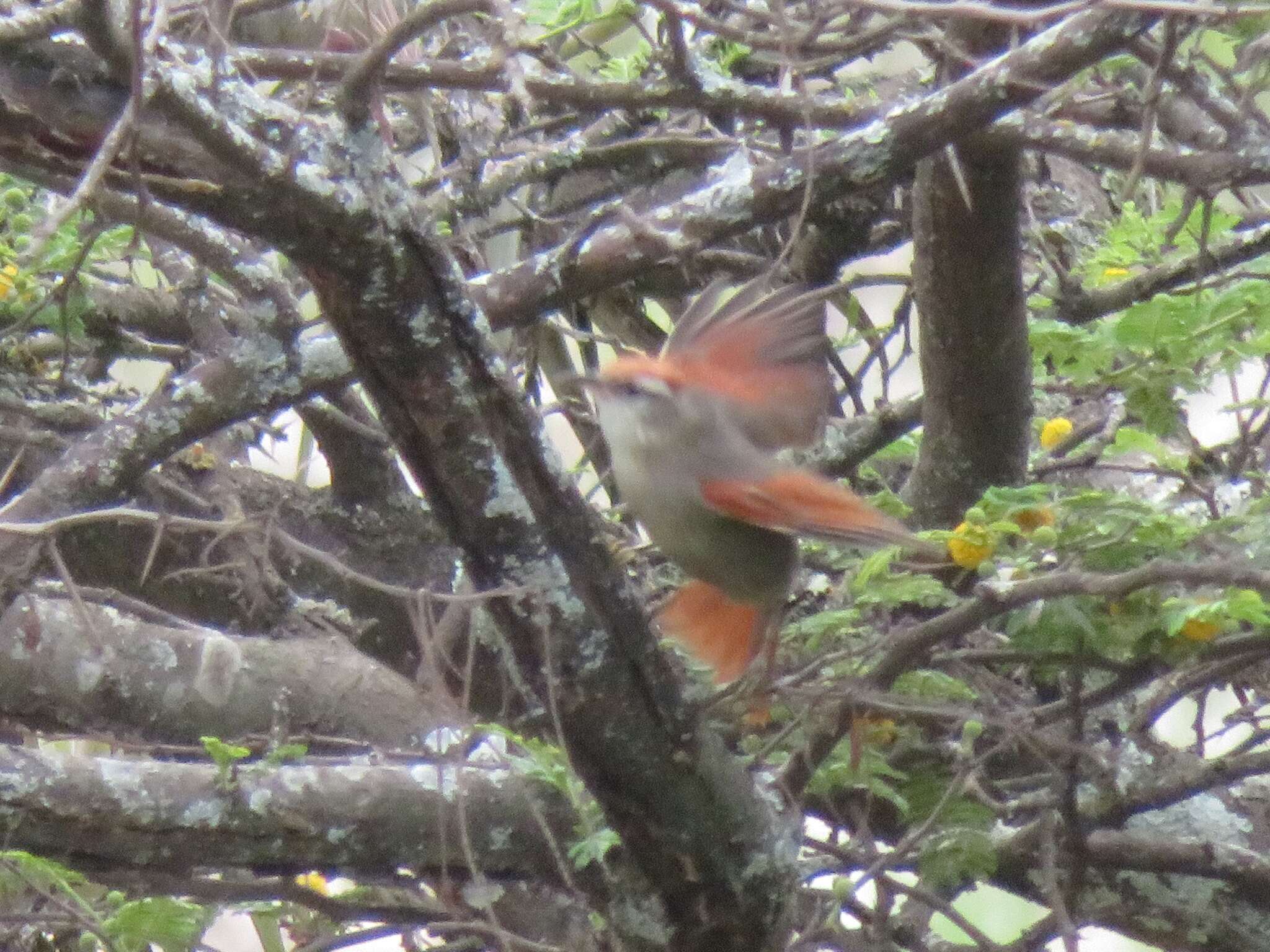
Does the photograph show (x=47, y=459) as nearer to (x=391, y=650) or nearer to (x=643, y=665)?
(x=391, y=650)

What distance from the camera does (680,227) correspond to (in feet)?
8.52

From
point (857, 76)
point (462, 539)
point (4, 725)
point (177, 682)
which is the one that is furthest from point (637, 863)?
point (857, 76)

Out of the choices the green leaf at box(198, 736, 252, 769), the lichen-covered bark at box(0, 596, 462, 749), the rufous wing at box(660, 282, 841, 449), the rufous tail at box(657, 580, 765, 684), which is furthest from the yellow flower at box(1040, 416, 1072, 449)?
the green leaf at box(198, 736, 252, 769)

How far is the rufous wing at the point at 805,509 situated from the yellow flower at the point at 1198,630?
14.1 inches

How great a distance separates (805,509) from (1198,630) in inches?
22.0

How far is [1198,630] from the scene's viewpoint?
233cm

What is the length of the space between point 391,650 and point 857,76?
2.07m

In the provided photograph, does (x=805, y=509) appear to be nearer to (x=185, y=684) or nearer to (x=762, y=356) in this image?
(x=762, y=356)

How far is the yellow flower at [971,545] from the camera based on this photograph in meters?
2.42

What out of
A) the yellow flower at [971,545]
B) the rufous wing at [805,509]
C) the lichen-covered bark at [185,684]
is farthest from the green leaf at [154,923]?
the yellow flower at [971,545]

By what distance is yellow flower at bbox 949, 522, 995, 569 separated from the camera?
2.42 m

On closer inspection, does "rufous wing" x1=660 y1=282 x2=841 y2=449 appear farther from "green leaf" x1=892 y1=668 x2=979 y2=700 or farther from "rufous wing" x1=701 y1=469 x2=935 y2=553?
"green leaf" x1=892 y1=668 x2=979 y2=700

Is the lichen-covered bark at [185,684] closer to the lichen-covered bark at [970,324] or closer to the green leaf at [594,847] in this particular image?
the green leaf at [594,847]

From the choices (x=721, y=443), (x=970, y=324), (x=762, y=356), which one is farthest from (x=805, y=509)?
(x=970, y=324)
